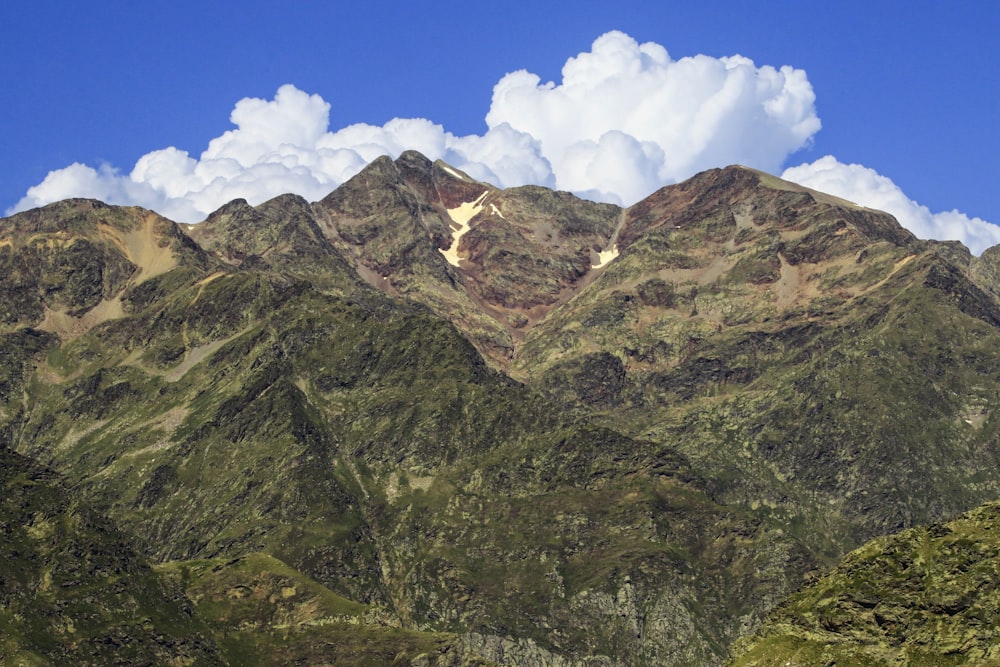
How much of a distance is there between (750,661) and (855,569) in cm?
2417

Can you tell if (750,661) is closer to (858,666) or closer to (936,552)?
(858,666)

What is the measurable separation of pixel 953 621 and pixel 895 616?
30.3ft

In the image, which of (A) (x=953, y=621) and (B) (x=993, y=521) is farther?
(B) (x=993, y=521)

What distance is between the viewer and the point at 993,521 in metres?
168

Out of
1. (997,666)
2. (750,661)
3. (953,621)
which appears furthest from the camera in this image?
(750,661)

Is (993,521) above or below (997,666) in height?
above

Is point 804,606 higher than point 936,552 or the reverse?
the reverse

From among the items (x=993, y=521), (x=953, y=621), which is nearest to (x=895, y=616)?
(x=953, y=621)

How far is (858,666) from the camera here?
158 m

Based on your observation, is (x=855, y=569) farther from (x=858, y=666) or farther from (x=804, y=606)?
(x=858, y=666)

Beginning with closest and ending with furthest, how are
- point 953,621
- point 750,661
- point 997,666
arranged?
1. point 997,666
2. point 953,621
3. point 750,661

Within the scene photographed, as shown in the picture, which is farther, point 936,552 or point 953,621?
point 936,552

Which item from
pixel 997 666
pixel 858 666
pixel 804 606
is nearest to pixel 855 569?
pixel 804 606

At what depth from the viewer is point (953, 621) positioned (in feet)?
513
